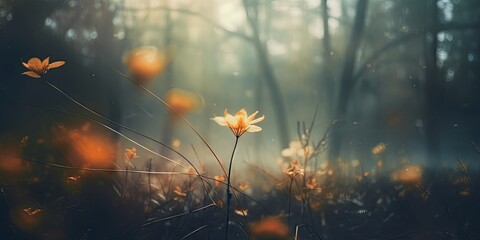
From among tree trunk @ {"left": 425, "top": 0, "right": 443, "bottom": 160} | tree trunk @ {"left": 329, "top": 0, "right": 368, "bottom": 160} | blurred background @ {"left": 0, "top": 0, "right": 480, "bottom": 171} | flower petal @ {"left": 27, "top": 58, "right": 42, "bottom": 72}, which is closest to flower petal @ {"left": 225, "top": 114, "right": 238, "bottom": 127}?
blurred background @ {"left": 0, "top": 0, "right": 480, "bottom": 171}

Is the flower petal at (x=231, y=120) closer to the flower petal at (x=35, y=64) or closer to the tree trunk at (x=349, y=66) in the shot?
the flower petal at (x=35, y=64)

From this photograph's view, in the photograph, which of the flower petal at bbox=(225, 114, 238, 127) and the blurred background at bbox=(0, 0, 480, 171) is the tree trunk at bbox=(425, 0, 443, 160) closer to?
the blurred background at bbox=(0, 0, 480, 171)

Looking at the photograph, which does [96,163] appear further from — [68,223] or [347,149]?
[347,149]

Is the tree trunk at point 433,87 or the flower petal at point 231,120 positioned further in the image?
the tree trunk at point 433,87

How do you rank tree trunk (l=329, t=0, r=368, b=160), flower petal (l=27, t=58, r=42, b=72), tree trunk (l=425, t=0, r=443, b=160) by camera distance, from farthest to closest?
tree trunk (l=425, t=0, r=443, b=160) < tree trunk (l=329, t=0, r=368, b=160) < flower petal (l=27, t=58, r=42, b=72)

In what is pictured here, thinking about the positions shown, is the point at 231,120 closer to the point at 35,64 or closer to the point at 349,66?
the point at 35,64

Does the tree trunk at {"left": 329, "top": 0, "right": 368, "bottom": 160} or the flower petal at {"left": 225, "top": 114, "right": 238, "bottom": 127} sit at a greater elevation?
the tree trunk at {"left": 329, "top": 0, "right": 368, "bottom": 160}

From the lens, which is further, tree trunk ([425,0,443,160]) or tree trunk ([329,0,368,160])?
tree trunk ([425,0,443,160])

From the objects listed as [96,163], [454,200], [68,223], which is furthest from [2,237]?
[454,200]

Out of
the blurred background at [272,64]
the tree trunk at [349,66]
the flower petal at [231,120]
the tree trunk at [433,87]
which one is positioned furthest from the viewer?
the tree trunk at [433,87]

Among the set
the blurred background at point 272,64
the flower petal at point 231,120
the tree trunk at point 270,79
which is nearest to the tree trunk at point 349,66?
the blurred background at point 272,64

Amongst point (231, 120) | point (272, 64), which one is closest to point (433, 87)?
point (272, 64)

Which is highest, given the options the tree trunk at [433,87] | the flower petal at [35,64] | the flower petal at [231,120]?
the tree trunk at [433,87]
